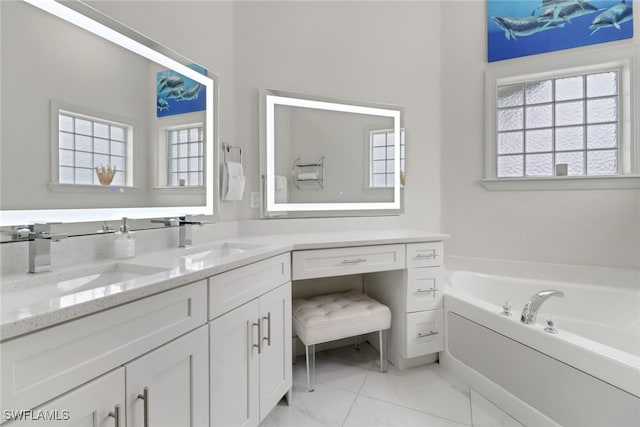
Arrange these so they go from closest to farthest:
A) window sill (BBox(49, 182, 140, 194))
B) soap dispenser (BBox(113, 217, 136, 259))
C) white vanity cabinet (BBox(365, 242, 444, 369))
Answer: window sill (BBox(49, 182, 140, 194)) < soap dispenser (BBox(113, 217, 136, 259)) < white vanity cabinet (BBox(365, 242, 444, 369))

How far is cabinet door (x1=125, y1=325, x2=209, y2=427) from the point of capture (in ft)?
2.72

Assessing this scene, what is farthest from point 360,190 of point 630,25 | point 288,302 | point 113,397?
point 630,25

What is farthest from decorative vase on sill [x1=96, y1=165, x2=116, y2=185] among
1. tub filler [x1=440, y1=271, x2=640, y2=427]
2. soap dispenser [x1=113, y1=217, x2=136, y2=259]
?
tub filler [x1=440, y1=271, x2=640, y2=427]

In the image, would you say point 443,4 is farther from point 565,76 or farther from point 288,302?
point 288,302

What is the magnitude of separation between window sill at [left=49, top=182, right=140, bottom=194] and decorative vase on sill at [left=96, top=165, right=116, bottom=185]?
0.07 ft

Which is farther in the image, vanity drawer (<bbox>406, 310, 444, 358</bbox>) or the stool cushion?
vanity drawer (<bbox>406, 310, 444, 358</bbox>)

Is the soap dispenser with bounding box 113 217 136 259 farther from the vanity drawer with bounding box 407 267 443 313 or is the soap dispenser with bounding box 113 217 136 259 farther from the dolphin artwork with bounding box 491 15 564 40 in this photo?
the dolphin artwork with bounding box 491 15 564 40

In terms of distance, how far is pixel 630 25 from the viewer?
204 centimetres

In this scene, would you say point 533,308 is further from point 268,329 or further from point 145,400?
point 145,400

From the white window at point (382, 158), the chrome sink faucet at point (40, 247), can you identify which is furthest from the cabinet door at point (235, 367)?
the white window at point (382, 158)

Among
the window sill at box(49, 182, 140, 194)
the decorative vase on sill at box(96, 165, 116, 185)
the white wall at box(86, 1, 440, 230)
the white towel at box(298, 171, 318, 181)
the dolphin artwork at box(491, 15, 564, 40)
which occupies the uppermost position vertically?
the dolphin artwork at box(491, 15, 564, 40)

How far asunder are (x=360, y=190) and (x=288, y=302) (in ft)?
3.73

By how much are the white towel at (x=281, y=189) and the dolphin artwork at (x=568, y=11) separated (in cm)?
228

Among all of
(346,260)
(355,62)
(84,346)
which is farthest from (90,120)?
(355,62)
